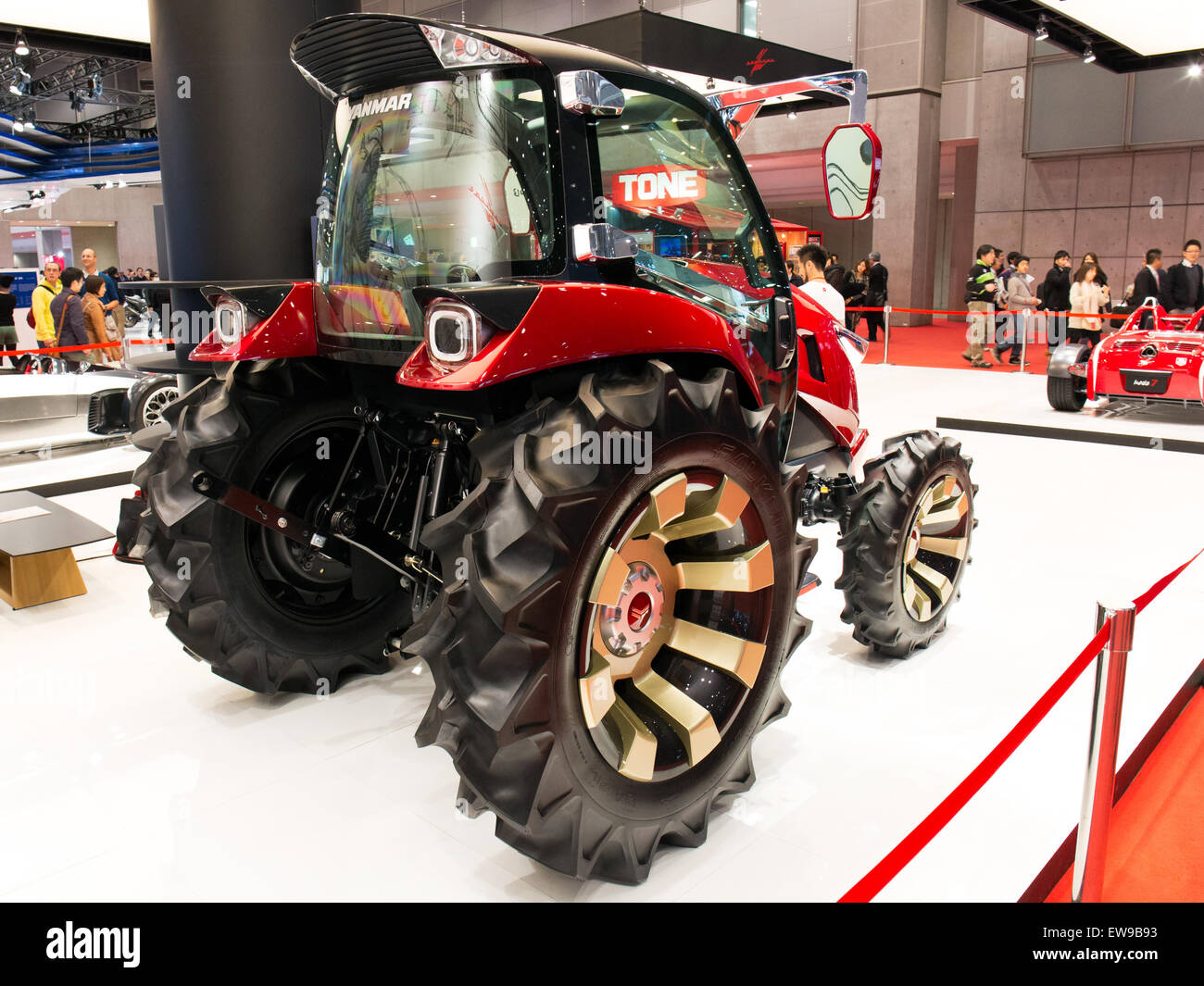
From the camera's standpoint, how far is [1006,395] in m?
10.4

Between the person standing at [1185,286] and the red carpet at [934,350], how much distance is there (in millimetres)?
2222

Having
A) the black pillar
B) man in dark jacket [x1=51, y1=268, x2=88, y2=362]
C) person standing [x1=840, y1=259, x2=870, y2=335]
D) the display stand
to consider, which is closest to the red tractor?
the display stand

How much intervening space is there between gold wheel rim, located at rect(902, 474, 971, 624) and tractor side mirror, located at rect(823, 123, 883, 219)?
1.26m

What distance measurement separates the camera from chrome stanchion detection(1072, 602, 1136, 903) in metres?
A: 2.04

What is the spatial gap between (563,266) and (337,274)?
0.85 meters

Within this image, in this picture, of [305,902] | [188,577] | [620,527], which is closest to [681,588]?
[620,527]

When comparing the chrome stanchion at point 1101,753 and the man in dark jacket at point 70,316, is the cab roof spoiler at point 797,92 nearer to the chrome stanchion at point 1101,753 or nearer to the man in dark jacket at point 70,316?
the chrome stanchion at point 1101,753

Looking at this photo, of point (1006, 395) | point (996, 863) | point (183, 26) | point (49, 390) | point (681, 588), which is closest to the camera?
point (996, 863)

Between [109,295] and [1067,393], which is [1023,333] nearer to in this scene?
[1067,393]

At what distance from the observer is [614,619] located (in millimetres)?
2332

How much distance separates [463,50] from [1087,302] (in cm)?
1250

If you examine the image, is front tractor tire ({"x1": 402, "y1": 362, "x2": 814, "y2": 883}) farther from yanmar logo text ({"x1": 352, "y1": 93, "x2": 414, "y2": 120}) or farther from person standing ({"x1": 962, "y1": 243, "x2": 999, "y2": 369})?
person standing ({"x1": 962, "y1": 243, "x2": 999, "y2": 369})
